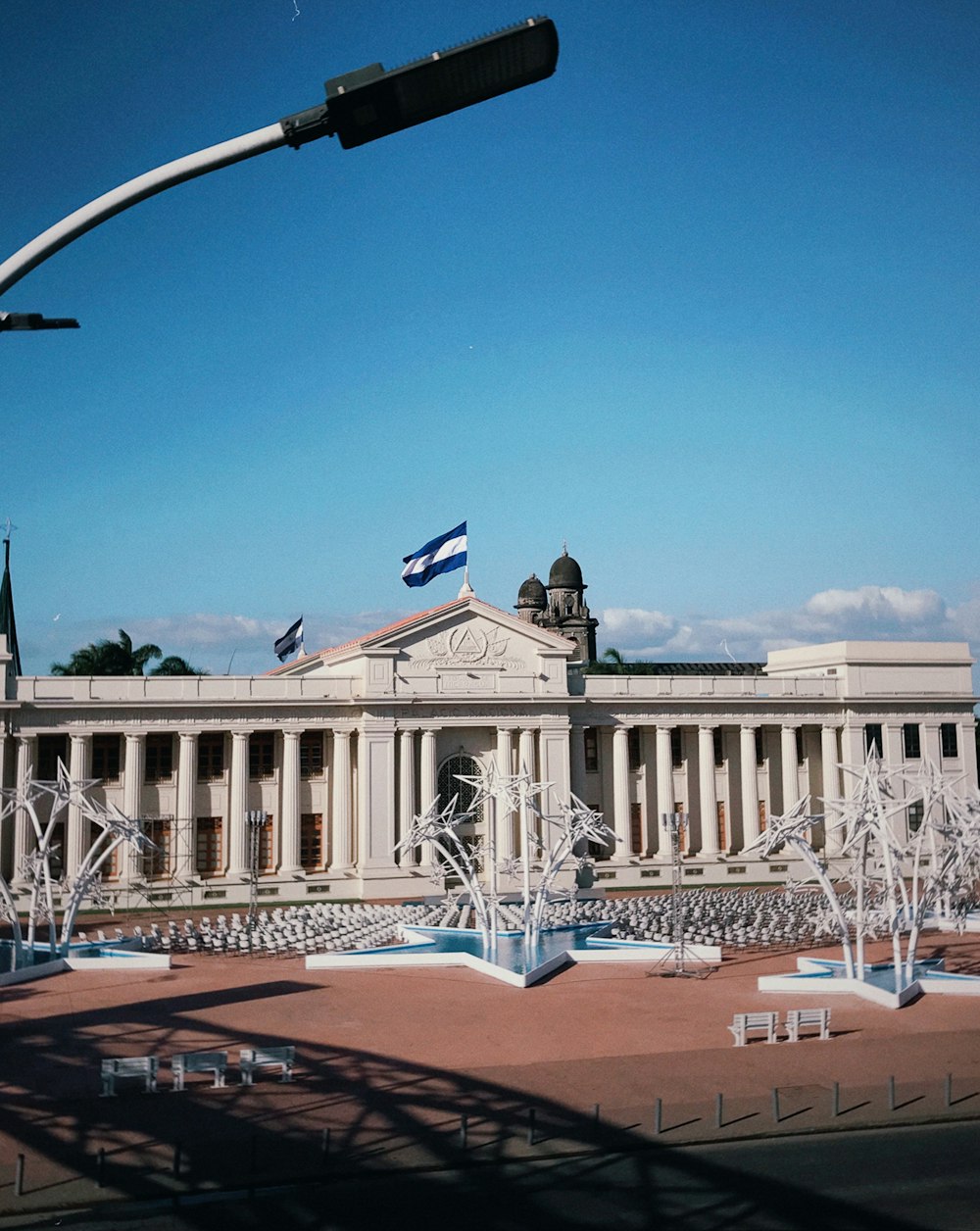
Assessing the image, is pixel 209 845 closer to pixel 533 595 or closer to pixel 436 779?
pixel 436 779

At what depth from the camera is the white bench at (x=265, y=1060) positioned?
64.8ft

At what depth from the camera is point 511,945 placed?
35094mm

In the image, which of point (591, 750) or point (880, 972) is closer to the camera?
point (880, 972)

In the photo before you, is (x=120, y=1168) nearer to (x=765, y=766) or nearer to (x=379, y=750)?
(x=379, y=750)

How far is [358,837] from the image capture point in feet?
161

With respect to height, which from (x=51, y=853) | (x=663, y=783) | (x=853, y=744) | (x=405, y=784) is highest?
(x=853, y=744)

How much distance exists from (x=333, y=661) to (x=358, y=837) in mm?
8340

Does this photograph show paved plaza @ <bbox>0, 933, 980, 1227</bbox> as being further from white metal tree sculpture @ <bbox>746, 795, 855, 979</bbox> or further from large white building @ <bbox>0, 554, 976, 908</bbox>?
large white building @ <bbox>0, 554, 976, 908</bbox>

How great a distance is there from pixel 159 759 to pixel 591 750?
19340 millimetres

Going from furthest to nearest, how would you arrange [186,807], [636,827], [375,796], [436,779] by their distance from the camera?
[636,827] → [436,779] → [375,796] → [186,807]

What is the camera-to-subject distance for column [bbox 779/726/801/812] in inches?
2185

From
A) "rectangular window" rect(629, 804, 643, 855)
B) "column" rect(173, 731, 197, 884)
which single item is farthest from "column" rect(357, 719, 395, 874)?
"rectangular window" rect(629, 804, 643, 855)

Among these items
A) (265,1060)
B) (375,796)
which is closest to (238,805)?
(375,796)

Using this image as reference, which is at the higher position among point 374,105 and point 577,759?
point 374,105
